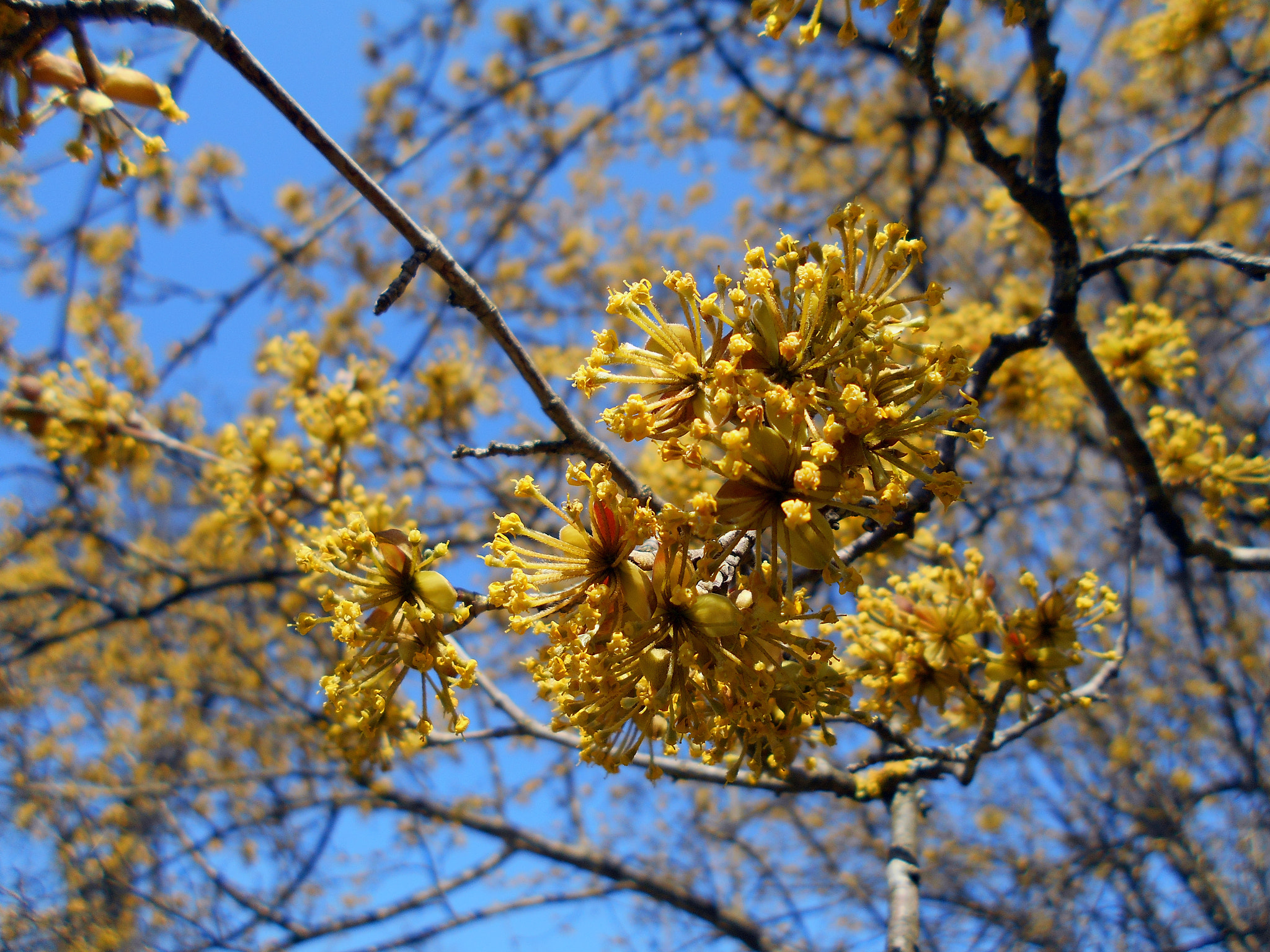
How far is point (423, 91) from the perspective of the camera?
554cm

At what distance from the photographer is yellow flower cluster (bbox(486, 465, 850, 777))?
171 cm

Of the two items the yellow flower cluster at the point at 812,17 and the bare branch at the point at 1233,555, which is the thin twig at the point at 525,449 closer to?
the yellow flower cluster at the point at 812,17

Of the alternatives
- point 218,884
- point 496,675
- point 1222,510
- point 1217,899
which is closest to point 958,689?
point 1222,510

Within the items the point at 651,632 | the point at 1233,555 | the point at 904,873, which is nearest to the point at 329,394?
the point at 651,632

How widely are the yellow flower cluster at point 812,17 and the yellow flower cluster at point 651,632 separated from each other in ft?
3.43

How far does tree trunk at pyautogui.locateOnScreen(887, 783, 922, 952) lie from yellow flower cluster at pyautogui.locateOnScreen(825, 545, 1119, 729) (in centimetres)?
75

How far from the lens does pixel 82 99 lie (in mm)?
2148

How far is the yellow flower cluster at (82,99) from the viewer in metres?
2.13

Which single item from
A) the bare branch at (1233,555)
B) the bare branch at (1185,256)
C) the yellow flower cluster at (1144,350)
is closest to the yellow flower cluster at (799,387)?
the bare branch at (1185,256)

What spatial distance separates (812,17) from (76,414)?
12.8ft

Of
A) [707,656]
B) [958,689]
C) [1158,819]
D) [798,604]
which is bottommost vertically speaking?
[707,656]

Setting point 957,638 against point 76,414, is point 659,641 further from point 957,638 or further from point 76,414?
point 76,414

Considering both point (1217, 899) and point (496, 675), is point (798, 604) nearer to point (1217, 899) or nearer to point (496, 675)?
point (1217, 899)

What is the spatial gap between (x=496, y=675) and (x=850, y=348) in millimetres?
6528
